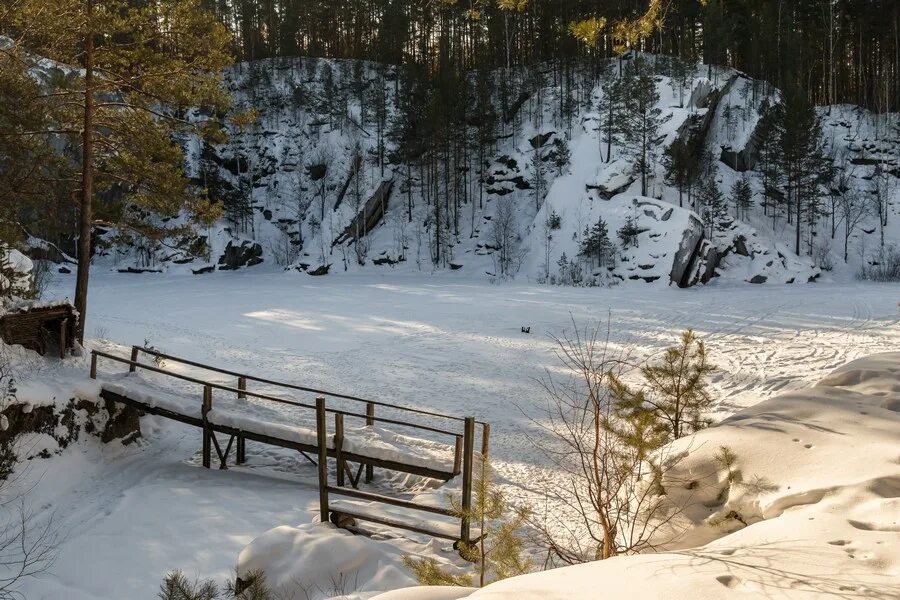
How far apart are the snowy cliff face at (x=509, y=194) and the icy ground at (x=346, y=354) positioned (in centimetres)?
501

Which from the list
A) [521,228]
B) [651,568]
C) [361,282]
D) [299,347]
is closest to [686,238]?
[521,228]

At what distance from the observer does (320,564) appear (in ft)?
21.4

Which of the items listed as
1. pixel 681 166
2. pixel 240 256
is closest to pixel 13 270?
pixel 240 256

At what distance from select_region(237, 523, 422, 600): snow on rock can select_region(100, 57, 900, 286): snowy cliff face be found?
28416 mm

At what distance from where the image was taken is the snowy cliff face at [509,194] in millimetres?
35938

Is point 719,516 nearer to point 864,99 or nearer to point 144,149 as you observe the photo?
point 144,149

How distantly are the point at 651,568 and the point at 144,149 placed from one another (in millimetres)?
14176

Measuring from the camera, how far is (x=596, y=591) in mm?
3061

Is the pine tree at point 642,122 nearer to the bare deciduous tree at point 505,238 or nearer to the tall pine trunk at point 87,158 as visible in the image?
the bare deciduous tree at point 505,238

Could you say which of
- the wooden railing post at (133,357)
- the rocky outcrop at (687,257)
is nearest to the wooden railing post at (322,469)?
the wooden railing post at (133,357)

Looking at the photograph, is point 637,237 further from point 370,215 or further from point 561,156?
point 370,215

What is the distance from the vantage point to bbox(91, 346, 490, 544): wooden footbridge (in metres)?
8.34

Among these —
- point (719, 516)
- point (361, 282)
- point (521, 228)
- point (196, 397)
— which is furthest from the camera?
point (521, 228)

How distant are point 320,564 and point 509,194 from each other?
138 ft
